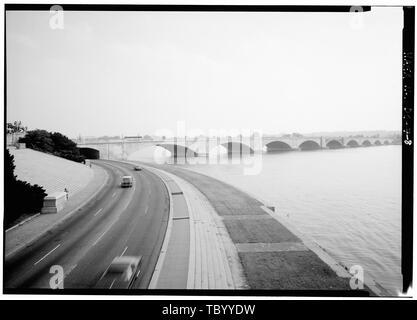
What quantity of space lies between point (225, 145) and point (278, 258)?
3759 cm

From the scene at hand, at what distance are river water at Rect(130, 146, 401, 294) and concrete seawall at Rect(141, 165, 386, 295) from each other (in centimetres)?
186

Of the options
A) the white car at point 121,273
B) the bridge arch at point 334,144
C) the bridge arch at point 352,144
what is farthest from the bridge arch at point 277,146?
the white car at point 121,273

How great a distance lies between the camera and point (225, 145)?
4678 cm

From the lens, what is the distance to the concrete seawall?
8.12 m

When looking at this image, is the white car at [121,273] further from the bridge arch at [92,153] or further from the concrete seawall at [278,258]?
the bridge arch at [92,153]

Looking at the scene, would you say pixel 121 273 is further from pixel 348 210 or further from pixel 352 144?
pixel 352 144

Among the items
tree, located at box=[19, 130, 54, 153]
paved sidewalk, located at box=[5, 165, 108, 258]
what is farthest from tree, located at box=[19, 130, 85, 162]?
paved sidewalk, located at box=[5, 165, 108, 258]

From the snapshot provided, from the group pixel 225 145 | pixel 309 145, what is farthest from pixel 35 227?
pixel 309 145

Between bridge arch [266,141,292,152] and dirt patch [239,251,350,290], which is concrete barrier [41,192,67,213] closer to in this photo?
dirt patch [239,251,350,290]

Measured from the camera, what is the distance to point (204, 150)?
149 ft

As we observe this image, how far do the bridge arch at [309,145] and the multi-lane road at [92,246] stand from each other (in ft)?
180

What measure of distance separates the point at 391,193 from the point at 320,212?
26.9 feet

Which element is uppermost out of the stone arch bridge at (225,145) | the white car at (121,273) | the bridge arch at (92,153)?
the stone arch bridge at (225,145)

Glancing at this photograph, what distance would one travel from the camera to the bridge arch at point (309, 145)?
65688 millimetres
